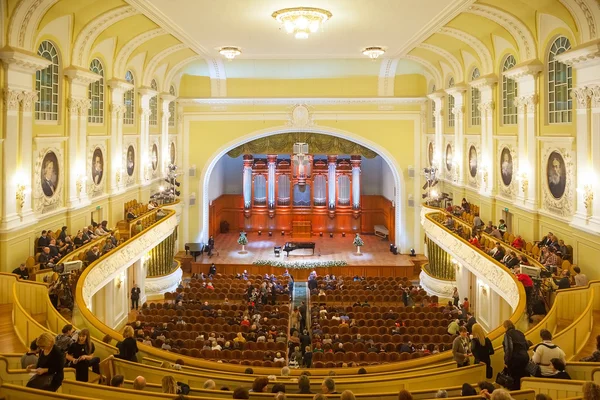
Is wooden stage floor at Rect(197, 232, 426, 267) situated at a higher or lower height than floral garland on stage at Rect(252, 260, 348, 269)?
higher

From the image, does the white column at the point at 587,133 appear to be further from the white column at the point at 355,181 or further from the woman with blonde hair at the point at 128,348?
the white column at the point at 355,181

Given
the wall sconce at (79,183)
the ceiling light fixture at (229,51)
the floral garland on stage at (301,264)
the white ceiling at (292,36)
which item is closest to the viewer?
the white ceiling at (292,36)

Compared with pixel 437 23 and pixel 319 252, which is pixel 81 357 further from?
pixel 319 252

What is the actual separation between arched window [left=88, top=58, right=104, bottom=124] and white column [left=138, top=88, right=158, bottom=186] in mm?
3869

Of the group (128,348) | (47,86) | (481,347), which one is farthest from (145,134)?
(481,347)

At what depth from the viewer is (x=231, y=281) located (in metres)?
22.3

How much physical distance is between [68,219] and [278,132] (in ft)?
48.6

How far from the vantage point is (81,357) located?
25.5 ft

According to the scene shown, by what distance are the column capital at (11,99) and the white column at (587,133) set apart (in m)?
13.4

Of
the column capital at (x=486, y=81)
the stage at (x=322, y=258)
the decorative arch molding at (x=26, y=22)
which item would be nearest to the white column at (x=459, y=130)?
the column capital at (x=486, y=81)

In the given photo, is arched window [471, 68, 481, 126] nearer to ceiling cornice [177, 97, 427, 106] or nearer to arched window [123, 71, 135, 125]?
ceiling cornice [177, 97, 427, 106]

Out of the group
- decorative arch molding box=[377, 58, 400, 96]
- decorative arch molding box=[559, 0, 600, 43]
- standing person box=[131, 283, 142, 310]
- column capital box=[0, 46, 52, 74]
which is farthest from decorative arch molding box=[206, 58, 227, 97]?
decorative arch molding box=[559, 0, 600, 43]

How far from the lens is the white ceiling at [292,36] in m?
16.7

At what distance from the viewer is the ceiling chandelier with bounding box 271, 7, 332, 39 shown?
53.5 feet
